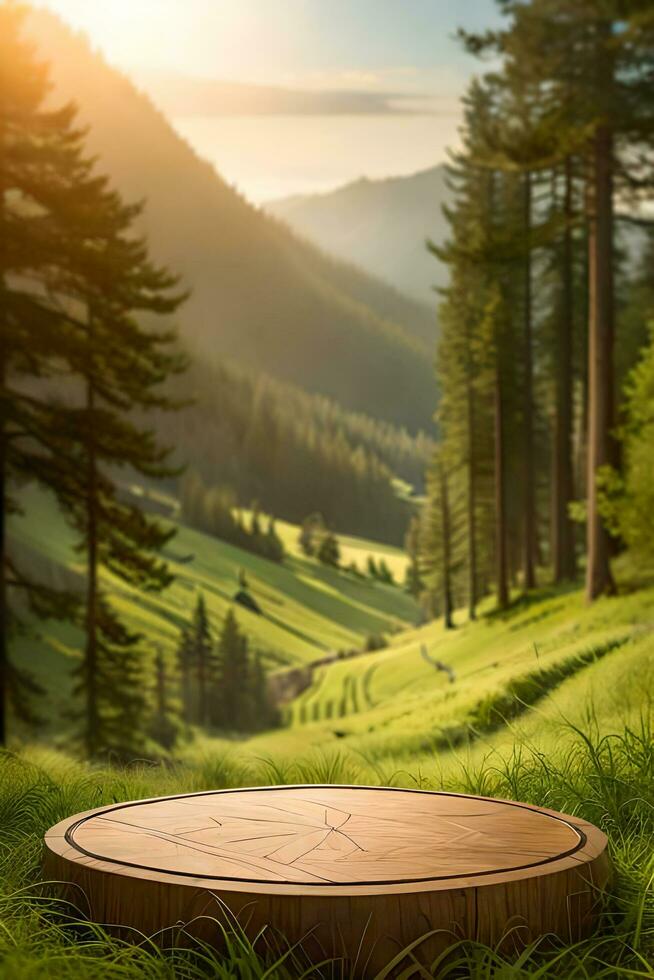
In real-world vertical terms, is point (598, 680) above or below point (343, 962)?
below

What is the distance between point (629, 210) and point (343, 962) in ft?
68.0

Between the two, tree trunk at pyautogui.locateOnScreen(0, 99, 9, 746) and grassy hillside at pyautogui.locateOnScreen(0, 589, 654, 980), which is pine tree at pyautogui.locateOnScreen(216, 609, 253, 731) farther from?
grassy hillside at pyautogui.locateOnScreen(0, 589, 654, 980)

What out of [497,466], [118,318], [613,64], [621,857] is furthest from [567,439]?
[621,857]

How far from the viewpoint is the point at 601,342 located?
20.1 meters

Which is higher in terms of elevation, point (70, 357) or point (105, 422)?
point (70, 357)

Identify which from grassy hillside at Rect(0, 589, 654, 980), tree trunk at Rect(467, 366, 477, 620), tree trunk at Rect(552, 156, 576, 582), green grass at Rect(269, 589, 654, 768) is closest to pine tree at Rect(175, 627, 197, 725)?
green grass at Rect(269, 589, 654, 768)

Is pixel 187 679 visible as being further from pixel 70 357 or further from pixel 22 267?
pixel 22 267

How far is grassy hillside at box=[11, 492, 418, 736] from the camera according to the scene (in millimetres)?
65625

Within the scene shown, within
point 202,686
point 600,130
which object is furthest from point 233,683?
point 600,130

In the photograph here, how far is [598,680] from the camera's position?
7.60m

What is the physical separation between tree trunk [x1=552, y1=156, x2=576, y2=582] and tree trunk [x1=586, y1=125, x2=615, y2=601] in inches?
306

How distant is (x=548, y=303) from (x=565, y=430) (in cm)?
620

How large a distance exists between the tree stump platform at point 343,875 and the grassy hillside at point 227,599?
164 feet

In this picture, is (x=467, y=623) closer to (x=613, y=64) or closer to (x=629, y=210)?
(x=629, y=210)
